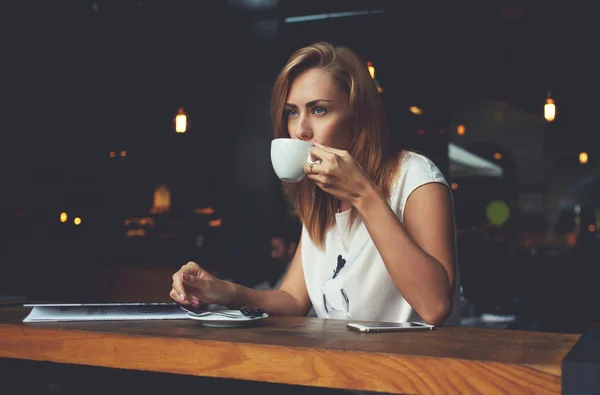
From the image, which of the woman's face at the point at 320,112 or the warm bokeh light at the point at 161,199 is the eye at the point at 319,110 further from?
the warm bokeh light at the point at 161,199

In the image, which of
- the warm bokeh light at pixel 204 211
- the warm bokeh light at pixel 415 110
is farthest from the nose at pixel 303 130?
the warm bokeh light at pixel 204 211

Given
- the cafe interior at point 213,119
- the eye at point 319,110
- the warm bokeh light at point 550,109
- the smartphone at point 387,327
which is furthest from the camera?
the warm bokeh light at point 550,109

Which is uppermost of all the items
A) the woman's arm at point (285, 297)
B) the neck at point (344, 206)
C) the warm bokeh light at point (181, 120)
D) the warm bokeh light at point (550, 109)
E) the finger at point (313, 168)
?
the warm bokeh light at point (550, 109)

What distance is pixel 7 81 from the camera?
5797mm

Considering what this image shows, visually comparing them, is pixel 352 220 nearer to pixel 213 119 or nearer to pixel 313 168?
pixel 313 168

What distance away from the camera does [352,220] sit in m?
1.64

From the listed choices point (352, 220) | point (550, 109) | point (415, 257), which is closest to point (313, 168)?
point (415, 257)

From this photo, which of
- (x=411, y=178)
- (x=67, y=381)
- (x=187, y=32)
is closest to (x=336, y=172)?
(x=411, y=178)

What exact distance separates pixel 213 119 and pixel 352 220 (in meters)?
7.58

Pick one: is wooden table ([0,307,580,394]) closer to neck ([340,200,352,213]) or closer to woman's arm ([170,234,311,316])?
woman's arm ([170,234,311,316])

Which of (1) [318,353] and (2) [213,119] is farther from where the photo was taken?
(2) [213,119]

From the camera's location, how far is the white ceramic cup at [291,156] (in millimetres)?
1289

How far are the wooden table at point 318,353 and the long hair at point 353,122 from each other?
50 centimetres

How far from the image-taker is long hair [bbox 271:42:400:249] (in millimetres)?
1646
